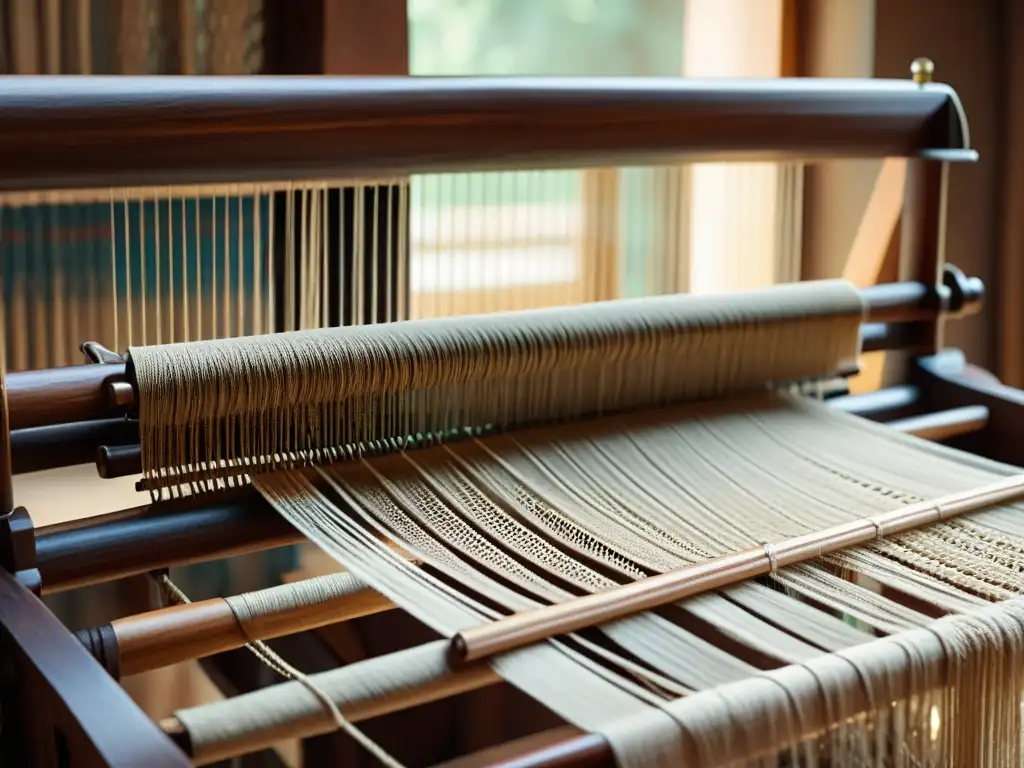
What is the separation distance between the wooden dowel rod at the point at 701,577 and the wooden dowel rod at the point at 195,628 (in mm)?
193

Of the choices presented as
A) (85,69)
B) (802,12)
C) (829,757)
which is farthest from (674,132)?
(802,12)

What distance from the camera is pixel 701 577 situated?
38.8 inches

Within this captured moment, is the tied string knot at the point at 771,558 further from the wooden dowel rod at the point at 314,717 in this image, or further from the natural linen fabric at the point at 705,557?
the wooden dowel rod at the point at 314,717

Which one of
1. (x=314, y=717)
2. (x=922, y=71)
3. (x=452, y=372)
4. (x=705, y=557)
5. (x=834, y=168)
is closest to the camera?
(x=314, y=717)

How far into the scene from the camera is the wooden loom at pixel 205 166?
81 centimetres

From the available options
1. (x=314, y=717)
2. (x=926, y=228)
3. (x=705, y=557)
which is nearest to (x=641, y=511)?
(x=705, y=557)

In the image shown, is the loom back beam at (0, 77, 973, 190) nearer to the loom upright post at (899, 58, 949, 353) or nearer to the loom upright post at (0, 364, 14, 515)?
the loom upright post at (899, 58, 949, 353)

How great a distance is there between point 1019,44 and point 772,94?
129 centimetres

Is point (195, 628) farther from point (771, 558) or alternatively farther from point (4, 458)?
point (771, 558)

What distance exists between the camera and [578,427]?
4.23 ft

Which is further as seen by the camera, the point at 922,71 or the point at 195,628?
the point at 922,71

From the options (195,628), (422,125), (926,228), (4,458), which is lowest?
(195,628)

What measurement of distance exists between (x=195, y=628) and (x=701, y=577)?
377 millimetres

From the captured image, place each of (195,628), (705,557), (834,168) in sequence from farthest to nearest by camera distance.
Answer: (834,168) → (705,557) → (195,628)
